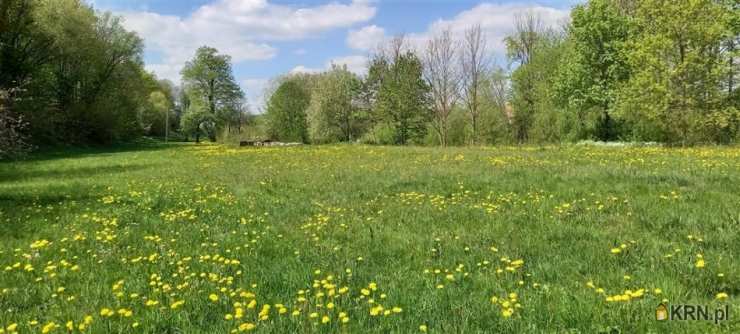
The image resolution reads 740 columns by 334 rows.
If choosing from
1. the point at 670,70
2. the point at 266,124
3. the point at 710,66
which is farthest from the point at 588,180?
the point at 266,124

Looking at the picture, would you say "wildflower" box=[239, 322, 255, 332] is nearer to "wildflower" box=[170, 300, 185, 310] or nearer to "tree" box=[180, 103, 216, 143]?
"wildflower" box=[170, 300, 185, 310]

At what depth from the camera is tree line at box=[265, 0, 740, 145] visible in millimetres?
27750

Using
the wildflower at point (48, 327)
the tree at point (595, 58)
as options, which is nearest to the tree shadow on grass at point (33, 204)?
the wildflower at point (48, 327)

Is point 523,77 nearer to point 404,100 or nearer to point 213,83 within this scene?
point 404,100

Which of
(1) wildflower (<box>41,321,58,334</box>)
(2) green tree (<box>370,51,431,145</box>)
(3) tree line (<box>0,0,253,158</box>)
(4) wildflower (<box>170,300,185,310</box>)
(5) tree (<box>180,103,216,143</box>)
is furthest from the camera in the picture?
(5) tree (<box>180,103,216,143</box>)

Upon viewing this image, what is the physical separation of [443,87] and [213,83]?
1906 inches

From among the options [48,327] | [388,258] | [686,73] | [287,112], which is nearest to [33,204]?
[48,327]

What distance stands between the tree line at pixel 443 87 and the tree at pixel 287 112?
204 mm

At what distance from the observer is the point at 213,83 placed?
80812 millimetres

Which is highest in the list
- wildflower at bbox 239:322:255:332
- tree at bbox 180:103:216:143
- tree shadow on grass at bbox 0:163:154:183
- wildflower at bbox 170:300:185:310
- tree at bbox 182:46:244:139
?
tree at bbox 182:46:244:139

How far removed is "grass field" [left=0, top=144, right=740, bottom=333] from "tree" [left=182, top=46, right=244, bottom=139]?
2854 inches

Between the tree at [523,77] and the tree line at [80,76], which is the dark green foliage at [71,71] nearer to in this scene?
the tree line at [80,76]

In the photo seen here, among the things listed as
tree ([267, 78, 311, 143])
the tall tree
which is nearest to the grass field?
the tall tree

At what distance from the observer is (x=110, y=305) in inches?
193
